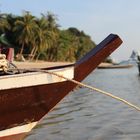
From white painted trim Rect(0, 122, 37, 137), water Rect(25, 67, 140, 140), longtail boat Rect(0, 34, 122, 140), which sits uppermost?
longtail boat Rect(0, 34, 122, 140)

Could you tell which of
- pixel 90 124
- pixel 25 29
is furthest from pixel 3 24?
pixel 90 124

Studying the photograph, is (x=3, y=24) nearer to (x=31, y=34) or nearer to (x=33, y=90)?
(x=31, y=34)

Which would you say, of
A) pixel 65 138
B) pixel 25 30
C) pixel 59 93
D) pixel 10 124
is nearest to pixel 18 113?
pixel 10 124

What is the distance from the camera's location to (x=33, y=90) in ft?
20.6

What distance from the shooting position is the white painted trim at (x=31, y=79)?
19.5 ft

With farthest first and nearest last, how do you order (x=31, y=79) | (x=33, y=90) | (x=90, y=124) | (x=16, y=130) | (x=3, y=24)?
(x=3, y=24) < (x=90, y=124) < (x=16, y=130) < (x=33, y=90) < (x=31, y=79)

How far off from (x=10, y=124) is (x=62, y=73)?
1.11 metres

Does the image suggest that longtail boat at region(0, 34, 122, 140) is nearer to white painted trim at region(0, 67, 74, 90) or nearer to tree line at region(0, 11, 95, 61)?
white painted trim at region(0, 67, 74, 90)

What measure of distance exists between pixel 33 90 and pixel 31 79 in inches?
8.6

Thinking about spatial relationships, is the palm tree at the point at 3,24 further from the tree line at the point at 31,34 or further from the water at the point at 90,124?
the water at the point at 90,124

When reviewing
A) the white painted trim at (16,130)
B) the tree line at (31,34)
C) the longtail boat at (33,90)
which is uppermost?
the tree line at (31,34)

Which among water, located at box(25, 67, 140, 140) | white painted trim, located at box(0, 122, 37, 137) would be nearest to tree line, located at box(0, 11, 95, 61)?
water, located at box(25, 67, 140, 140)

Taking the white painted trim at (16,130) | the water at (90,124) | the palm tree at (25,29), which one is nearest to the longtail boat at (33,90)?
the white painted trim at (16,130)

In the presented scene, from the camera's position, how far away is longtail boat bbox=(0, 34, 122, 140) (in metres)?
6.09
